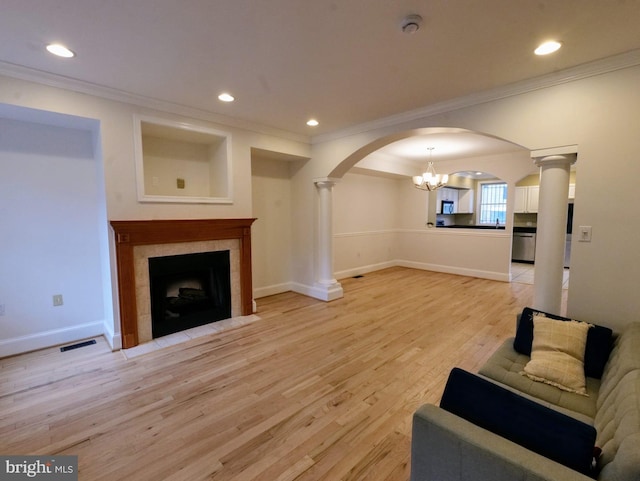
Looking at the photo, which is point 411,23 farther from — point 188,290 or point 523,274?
point 523,274

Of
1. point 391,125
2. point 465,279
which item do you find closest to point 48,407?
point 391,125

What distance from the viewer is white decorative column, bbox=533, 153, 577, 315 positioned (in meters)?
2.59

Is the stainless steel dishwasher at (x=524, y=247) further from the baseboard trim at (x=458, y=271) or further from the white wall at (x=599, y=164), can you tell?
the white wall at (x=599, y=164)

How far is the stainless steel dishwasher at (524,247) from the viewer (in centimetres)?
789

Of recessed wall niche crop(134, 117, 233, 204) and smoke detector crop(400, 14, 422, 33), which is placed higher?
smoke detector crop(400, 14, 422, 33)

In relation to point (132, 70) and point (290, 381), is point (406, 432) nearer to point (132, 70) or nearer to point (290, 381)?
point (290, 381)

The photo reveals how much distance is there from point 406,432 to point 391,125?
3241 millimetres

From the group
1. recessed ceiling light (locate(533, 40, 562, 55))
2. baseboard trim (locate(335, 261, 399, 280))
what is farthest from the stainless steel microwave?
recessed ceiling light (locate(533, 40, 562, 55))

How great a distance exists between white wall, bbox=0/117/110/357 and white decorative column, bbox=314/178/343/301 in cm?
283

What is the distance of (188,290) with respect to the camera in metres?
3.76

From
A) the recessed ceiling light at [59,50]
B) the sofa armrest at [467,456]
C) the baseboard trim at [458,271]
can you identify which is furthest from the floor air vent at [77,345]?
the baseboard trim at [458,271]

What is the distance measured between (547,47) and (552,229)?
1454 mm

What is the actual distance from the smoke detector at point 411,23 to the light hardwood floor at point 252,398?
259cm

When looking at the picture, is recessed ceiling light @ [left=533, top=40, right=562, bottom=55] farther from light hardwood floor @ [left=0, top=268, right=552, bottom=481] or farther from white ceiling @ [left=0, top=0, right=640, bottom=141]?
light hardwood floor @ [left=0, top=268, right=552, bottom=481]
